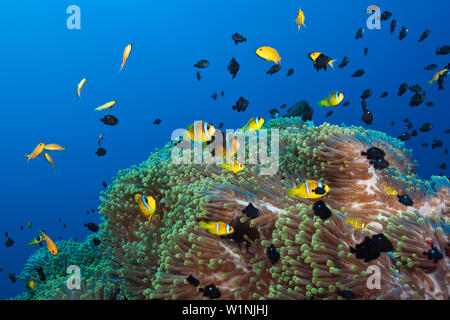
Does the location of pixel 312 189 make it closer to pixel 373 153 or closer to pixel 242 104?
pixel 373 153

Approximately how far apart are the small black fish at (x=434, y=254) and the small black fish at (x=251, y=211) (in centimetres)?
123

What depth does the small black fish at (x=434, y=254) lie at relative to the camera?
1965mm

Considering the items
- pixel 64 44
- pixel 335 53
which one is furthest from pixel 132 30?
pixel 335 53

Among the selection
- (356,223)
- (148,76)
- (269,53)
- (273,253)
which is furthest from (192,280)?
(148,76)

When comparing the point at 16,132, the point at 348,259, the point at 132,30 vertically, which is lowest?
the point at 348,259

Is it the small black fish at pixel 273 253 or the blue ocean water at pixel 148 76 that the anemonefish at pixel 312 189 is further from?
the blue ocean water at pixel 148 76

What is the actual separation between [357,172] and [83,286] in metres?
2.98

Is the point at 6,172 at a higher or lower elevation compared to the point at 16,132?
lower

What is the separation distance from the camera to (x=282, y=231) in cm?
240

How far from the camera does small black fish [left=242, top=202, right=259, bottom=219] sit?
2.46m

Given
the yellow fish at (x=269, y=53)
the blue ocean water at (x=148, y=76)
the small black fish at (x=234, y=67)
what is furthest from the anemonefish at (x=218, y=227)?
the blue ocean water at (x=148, y=76)

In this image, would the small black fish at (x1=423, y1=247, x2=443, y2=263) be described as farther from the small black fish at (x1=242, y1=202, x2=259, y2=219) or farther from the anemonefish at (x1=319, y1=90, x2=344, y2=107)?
the anemonefish at (x1=319, y1=90, x2=344, y2=107)

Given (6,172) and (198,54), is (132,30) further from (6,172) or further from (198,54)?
(6,172)
